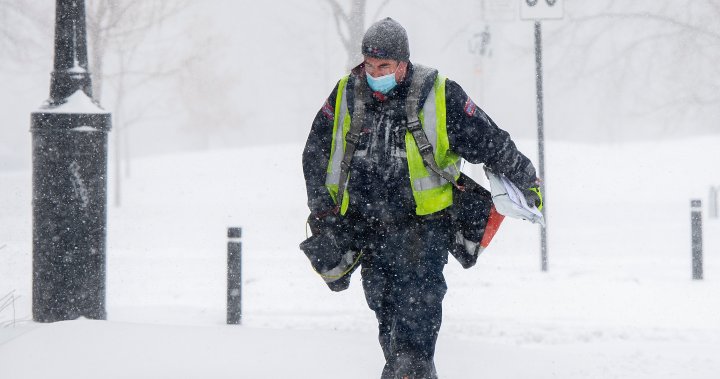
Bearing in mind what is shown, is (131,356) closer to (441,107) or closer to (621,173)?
(441,107)

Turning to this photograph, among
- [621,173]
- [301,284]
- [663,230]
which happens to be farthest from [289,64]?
[301,284]

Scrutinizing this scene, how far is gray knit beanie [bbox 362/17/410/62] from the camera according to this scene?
3340 millimetres

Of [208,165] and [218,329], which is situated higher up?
[208,165]

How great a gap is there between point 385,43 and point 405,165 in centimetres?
52

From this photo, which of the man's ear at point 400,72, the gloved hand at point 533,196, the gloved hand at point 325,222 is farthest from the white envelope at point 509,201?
the gloved hand at point 325,222

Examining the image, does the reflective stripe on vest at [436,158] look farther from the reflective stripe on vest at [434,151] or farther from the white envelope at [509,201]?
the white envelope at [509,201]

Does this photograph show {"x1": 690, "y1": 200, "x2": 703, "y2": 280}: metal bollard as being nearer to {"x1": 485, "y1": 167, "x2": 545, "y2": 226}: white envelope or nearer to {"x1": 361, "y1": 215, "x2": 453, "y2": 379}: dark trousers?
{"x1": 485, "y1": 167, "x2": 545, "y2": 226}: white envelope

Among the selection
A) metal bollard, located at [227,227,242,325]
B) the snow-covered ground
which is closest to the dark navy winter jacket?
the snow-covered ground

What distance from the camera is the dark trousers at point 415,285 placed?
3.44 m

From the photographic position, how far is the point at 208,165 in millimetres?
27109

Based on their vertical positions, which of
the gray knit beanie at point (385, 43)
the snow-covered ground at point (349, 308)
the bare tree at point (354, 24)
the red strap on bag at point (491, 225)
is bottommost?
the snow-covered ground at point (349, 308)

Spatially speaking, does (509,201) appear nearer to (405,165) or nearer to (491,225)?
(491,225)

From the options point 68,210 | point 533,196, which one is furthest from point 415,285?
point 68,210

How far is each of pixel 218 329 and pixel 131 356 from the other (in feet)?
2.73
